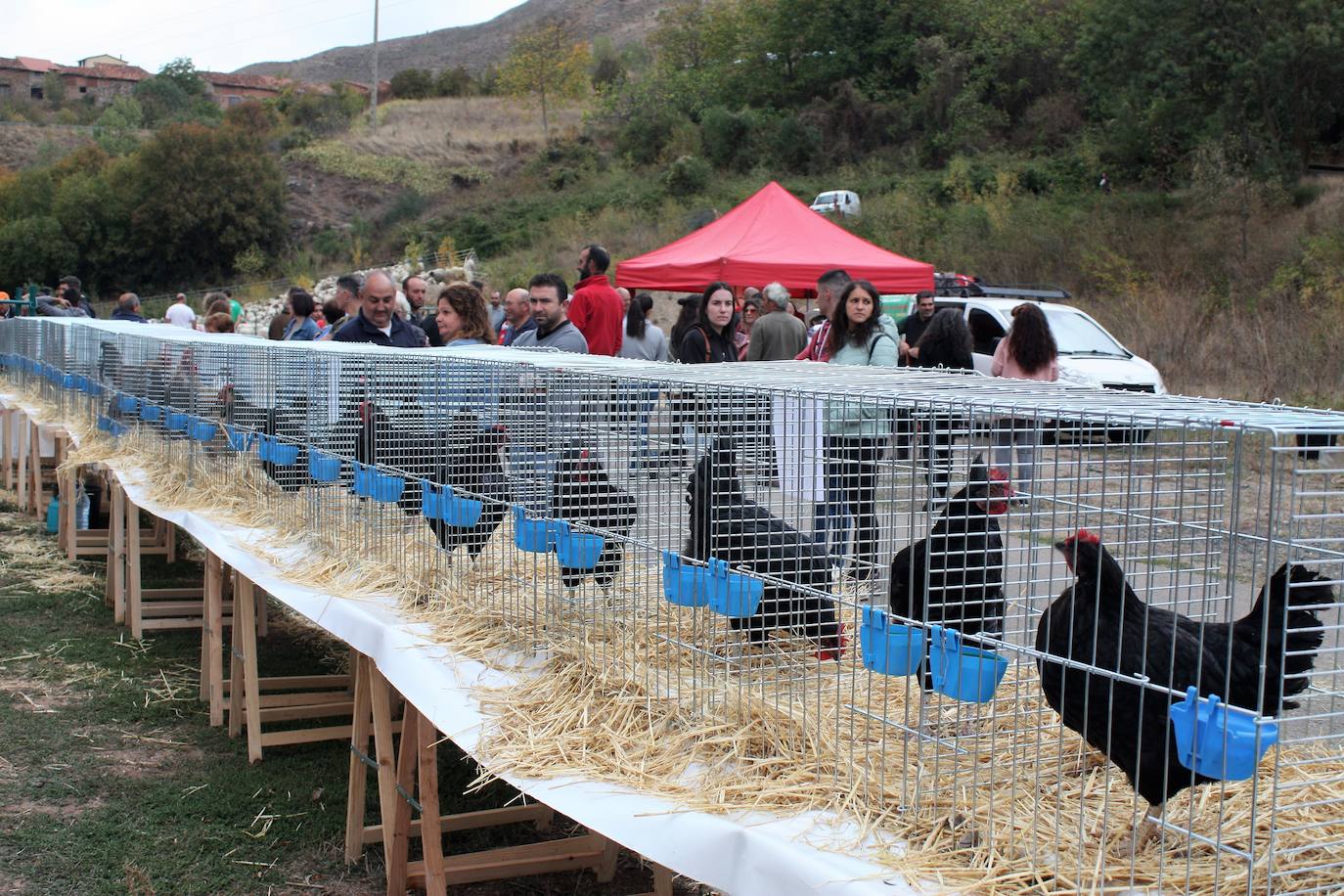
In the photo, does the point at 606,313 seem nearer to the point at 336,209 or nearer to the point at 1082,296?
the point at 1082,296

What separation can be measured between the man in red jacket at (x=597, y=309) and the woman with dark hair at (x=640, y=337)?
488mm

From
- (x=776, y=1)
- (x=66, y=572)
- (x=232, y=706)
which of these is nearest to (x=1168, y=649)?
(x=232, y=706)

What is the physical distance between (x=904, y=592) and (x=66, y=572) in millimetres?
7139

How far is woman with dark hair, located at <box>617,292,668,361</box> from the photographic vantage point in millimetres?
8148

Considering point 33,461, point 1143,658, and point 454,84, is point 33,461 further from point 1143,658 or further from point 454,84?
Result: point 454,84

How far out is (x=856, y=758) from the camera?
94.4 inches

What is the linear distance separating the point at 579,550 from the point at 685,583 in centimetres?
46

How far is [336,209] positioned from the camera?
4725 centimetres

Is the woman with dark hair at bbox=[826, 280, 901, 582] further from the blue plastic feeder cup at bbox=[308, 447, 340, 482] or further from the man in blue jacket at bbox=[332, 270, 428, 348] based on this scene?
the man in blue jacket at bbox=[332, 270, 428, 348]

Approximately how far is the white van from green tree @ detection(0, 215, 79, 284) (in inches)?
1090

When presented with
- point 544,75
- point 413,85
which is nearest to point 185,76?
point 413,85

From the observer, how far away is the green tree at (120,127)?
5506 cm

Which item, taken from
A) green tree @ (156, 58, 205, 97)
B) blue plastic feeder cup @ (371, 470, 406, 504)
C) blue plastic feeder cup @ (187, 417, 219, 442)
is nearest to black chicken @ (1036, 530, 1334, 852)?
blue plastic feeder cup @ (371, 470, 406, 504)

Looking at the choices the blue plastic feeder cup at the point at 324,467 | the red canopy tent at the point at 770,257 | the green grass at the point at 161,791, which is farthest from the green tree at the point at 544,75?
the blue plastic feeder cup at the point at 324,467
